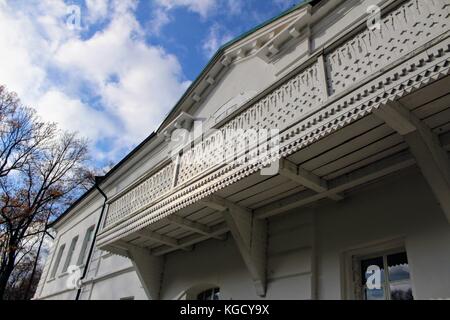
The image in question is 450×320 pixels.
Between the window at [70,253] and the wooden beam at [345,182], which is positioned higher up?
the window at [70,253]

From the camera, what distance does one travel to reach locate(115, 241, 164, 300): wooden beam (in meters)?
8.78

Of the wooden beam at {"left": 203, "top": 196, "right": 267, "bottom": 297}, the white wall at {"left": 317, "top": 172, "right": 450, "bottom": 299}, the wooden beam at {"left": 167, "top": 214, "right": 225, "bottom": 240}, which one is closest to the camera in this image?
the white wall at {"left": 317, "top": 172, "right": 450, "bottom": 299}

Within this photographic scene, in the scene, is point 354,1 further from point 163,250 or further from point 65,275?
point 65,275

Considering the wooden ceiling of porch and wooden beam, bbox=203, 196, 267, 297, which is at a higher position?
the wooden ceiling of porch

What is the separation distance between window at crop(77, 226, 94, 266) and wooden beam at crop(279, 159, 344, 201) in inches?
456

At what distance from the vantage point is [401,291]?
4719mm

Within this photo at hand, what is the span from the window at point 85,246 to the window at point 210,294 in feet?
24.9

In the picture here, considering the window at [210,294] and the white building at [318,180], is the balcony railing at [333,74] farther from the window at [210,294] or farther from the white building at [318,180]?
the window at [210,294]

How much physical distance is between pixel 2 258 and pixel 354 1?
2058 centimetres

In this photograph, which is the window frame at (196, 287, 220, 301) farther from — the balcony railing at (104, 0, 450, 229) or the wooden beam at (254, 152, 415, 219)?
the balcony railing at (104, 0, 450, 229)

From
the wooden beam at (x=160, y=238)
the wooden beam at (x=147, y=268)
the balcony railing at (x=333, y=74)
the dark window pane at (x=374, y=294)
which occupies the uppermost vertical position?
A: the balcony railing at (x=333, y=74)

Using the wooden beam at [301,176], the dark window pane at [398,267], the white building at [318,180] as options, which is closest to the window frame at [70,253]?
the white building at [318,180]

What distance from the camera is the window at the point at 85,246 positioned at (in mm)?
14250

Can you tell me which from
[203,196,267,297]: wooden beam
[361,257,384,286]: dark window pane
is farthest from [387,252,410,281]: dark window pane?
[203,196,267,297]: wooden beam
